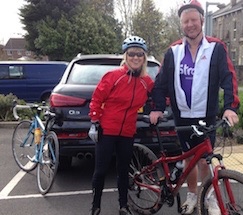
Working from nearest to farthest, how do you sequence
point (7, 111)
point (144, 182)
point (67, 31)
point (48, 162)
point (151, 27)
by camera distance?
1. point (144, 182)
2. point (48, 162)
3. point (7, 111)
4. point (67, 31)
5. point (151, 27)

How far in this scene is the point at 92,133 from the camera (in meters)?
3.06

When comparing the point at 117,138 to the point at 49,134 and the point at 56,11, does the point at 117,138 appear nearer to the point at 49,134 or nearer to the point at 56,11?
the point at 49,134

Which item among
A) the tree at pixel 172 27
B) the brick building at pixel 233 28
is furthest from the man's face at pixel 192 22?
the brick building at pixel 233 28

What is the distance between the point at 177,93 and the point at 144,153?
0.80m

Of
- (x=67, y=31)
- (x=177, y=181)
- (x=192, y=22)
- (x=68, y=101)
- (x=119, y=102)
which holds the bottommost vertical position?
(x=177, y=181)

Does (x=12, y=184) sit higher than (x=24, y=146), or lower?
lower

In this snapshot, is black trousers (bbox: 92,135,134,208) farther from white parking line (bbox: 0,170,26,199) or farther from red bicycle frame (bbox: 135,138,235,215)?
white parking line (bbox: 0,170,26,199)

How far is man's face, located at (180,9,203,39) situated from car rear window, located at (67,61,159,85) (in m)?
1.57

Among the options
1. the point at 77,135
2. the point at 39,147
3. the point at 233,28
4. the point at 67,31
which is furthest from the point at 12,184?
the point at 233,28

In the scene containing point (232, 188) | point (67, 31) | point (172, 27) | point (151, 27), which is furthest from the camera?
point (172, 27)

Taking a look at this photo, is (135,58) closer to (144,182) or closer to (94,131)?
(94,131)

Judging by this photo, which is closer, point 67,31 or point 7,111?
point 7,111

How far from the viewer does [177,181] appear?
3334 millimetres

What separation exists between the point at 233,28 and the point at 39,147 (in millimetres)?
41935
